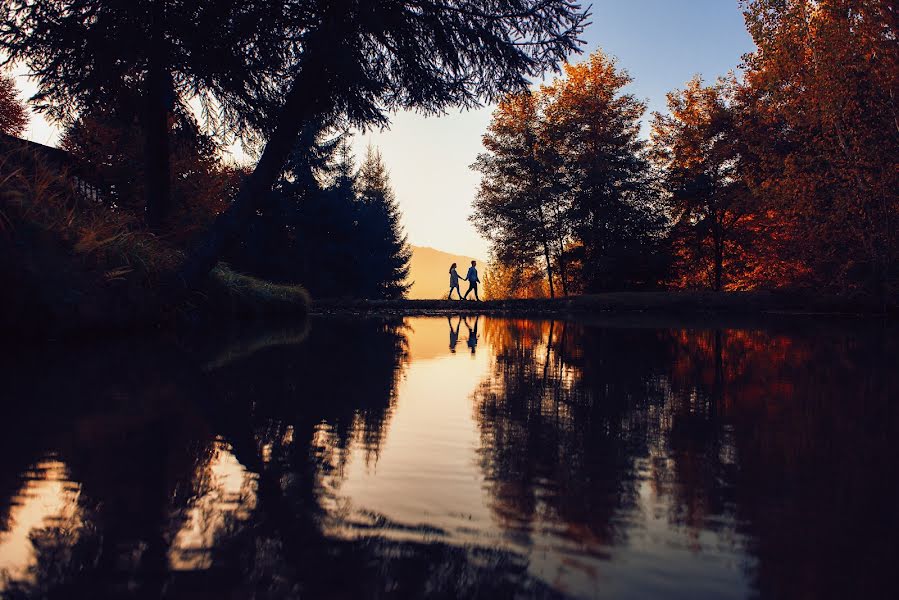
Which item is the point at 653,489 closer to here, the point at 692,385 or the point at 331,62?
the point at 692,385

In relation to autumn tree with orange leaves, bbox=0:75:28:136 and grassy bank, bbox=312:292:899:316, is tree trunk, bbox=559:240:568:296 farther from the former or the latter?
autumn tree with orange leaves, bbox=0:75:28:136

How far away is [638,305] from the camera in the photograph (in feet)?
86.0

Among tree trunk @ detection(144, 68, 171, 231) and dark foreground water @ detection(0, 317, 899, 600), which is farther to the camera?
tree trunk @ detection(144, 68, 171, 231)

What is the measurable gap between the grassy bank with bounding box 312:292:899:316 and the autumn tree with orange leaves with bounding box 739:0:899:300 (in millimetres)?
2058

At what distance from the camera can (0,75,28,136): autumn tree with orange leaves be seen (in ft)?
121

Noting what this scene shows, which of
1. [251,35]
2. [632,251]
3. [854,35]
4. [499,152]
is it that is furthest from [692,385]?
[499,152]

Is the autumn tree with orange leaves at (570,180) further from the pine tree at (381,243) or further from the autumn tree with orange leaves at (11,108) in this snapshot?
the autumn tree with orange leaves at (11,108)

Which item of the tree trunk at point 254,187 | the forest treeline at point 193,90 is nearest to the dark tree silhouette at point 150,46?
the forest treeline at point 193,90

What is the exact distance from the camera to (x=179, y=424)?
3.48 m

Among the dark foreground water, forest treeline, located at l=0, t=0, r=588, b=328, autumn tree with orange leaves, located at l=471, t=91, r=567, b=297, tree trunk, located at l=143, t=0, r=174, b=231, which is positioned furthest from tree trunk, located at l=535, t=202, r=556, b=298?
the dark foreground water

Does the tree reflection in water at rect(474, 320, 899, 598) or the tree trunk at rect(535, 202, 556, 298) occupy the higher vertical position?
the tree trunk at rect(535, 202, 556, 298)

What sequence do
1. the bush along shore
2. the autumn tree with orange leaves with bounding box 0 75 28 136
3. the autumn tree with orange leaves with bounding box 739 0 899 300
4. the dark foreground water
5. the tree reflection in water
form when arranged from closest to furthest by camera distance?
1. the dark foreground water
2. the tree reflection in water
3. the bush along shore
4. the autumn tree with orange leaves with bounding box 739 0 899 300
5. the autumn tree with orange leaves with bounding box 0 75 28 136

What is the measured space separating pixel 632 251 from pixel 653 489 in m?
33.9

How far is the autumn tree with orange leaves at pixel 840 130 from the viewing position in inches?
776
